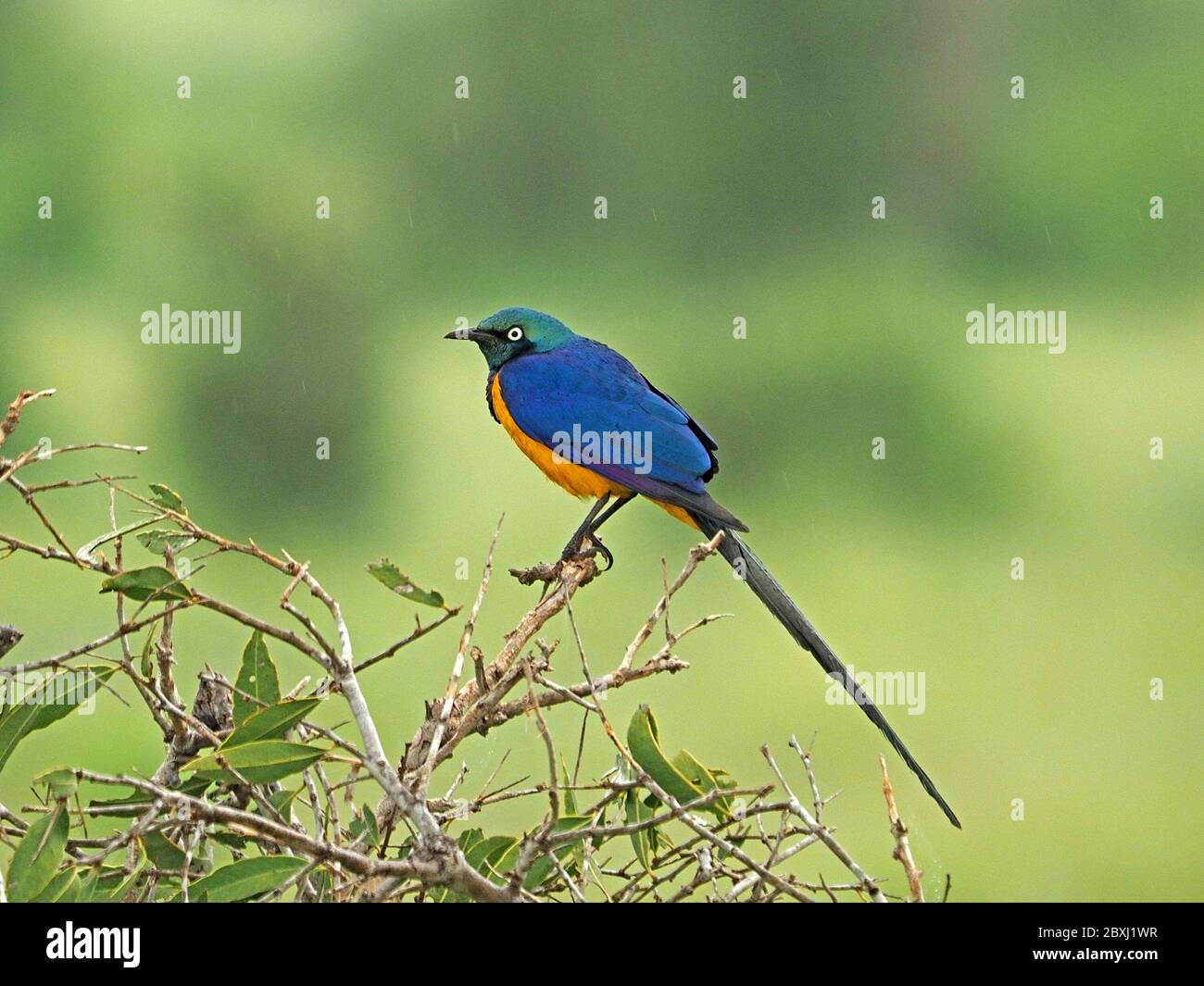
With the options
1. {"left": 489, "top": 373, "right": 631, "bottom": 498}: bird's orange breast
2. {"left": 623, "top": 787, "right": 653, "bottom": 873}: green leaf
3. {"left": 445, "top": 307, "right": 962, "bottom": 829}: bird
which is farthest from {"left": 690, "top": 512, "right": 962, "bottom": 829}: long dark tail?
{"left": 623, "top": 787, "right": 653, "bottom": 873}: green leaf

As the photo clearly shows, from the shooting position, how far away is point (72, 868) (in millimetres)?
1222

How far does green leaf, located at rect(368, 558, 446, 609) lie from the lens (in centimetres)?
134

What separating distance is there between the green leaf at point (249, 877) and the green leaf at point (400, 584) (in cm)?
26

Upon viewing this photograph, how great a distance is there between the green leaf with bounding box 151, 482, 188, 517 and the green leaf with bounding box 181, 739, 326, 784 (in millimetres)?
273

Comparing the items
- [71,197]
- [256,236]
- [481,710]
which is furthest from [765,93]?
[481,710]

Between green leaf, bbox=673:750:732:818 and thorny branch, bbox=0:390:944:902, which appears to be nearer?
thorny branch, bbox=0:390:944:902

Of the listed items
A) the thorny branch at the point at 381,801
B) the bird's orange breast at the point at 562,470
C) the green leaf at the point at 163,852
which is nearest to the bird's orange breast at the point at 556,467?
the bird's orange breast at the point at 562,470

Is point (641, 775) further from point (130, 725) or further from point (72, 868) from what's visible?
point (130, 725)

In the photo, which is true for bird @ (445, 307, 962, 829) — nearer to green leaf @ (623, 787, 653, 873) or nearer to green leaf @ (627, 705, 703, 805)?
green leaf @ (623, 787, 653, 873)

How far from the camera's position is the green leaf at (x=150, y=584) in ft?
4.26

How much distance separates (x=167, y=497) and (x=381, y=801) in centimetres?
38

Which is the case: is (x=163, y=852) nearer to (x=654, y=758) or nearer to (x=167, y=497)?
(x=167, y=497)

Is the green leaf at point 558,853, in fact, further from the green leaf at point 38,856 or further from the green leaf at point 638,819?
the green leaf at point 38,856

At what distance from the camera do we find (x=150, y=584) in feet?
4.35
